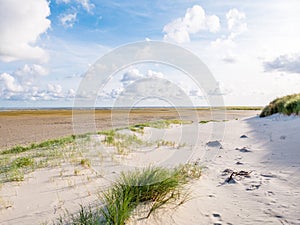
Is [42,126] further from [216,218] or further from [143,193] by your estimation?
[216,218]

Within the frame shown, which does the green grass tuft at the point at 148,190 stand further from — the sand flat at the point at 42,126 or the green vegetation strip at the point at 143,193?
the sand flat at the point at 42,126

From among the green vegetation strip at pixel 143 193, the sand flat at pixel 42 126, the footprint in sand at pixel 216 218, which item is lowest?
the sand flat at pixel 42 126

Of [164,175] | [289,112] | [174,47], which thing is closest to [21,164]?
[164,175]

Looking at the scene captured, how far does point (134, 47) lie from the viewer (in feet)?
25.1

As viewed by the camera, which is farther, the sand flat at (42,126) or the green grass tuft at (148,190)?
the sand flat at (42,126)

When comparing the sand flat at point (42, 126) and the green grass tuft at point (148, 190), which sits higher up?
the green grass tuft at point (148, 190)

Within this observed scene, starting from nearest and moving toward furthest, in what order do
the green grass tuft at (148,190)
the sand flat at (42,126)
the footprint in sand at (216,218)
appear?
the footprint in sand at (216,218) → the green grass tuft at (148,190) → the sand flat at (42,126)

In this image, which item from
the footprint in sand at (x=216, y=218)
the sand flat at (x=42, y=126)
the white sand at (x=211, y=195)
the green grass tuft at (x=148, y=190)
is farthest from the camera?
the sand flat at (x=42, y=126)

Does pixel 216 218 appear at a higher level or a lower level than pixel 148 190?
lower

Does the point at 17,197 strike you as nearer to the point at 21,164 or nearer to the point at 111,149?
the point at 21,164

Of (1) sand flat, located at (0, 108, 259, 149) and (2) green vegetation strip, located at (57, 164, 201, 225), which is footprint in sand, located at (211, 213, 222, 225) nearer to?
(2) green vegetation strip, located at (57, 164, 201, 225)

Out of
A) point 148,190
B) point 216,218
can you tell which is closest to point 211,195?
point 216,218

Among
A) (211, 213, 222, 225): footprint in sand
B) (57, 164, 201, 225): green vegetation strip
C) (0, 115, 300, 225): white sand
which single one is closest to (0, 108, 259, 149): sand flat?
(0, 115, 300, 225): white sand

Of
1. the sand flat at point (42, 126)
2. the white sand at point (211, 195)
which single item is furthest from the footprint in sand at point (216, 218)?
the sand flat at point (42, 126)
